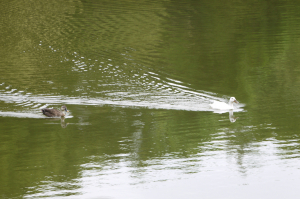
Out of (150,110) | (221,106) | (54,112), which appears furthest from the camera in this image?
(150,110)

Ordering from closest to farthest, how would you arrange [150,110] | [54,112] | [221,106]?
[54,112] → [221,106] → [150,110]

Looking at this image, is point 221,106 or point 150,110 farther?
point 150,110

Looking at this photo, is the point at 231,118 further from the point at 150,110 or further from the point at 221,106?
the point at 150,110

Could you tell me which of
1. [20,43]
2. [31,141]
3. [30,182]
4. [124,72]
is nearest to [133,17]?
[20,43]

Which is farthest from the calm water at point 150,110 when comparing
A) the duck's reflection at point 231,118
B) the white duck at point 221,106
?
the white duck at point 221,106

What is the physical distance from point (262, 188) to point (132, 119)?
6.34 meters

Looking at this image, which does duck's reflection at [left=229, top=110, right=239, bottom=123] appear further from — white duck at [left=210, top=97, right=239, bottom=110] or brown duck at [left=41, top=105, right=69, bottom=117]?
brown duck at [left=41, top=105, right=69, bottom=117]

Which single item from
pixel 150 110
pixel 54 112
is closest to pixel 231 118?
pixel 150 110

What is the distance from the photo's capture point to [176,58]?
1009 inches

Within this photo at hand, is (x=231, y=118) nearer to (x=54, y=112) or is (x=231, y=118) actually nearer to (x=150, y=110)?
(x=150, y=110)

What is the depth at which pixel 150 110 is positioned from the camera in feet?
56.4

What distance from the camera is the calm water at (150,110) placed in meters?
11.2

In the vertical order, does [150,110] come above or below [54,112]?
below

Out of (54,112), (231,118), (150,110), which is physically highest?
(54,112)
